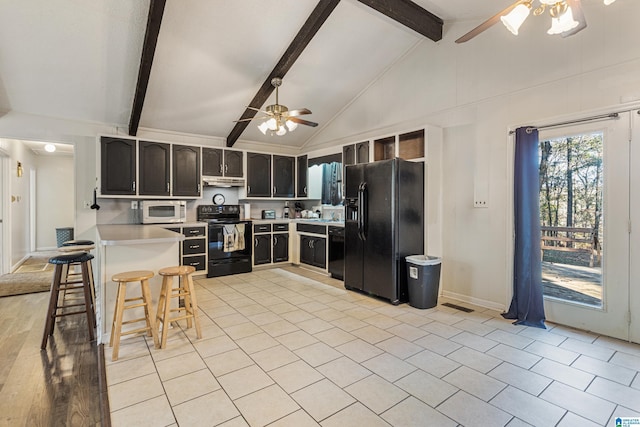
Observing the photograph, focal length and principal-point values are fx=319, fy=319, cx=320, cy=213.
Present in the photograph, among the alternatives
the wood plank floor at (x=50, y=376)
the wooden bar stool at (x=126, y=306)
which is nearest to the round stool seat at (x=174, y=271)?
the wooden bar stool at (x=126, y=306)

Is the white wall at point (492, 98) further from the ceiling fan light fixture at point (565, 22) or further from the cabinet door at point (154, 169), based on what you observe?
the cabinet door at point (154, 169)

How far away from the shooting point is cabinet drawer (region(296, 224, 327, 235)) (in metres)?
5.37

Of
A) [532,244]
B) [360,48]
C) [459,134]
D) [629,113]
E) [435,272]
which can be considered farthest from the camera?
[360,48]

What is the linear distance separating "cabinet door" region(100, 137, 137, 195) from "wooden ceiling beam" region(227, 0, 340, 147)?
1850 millimetres

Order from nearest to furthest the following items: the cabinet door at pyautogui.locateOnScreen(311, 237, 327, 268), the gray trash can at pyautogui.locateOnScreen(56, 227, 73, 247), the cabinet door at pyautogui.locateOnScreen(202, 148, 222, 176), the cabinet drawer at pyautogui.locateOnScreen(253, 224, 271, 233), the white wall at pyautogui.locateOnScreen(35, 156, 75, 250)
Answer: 1. the cabinet door at pyautogui.locateOnScreen(311, 237, 327, 268)
2. the cabinet door at pyautogui.locateOnScreen(202, 148, 222, 176)
3. the cabinet drawer at pyautogui.locateOnScreen(253, 224, 271, 233)
4. the gray trash can at pyautogui.locateOnScreen(56, 227, 73, 247)
5. the white wall at pyautogui.locateOnScreen(35, 156, 75, 250)

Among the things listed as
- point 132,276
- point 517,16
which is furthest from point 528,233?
point 132,276

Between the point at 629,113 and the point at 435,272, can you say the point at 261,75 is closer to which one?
the point at 435,272

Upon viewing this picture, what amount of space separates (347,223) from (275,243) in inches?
76.3

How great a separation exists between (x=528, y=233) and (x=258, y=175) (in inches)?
175

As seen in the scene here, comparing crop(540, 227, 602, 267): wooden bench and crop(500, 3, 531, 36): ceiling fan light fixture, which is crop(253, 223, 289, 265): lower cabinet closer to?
crop(540, 227, 602, 267): wooden bench

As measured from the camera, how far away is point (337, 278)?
5.11 metres

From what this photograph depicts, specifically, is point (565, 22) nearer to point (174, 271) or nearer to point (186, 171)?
point (174, 271)

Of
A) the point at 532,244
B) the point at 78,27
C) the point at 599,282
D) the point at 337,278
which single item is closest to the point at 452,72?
the point at 532,244

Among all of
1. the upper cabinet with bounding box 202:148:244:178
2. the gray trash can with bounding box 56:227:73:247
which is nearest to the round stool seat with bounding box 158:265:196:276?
the upper cabinet with bounding box 202:148:244:178
